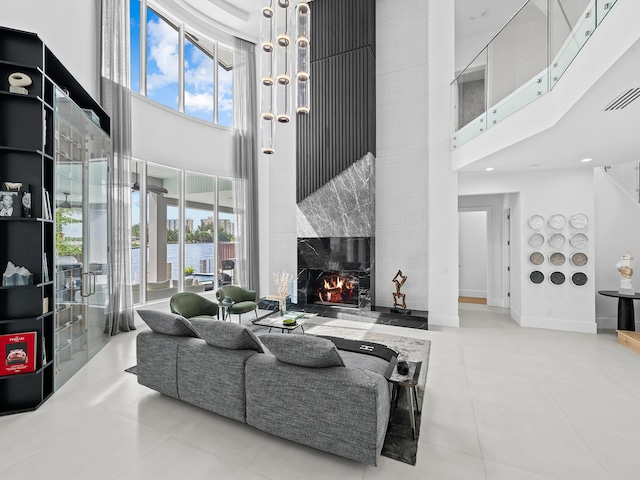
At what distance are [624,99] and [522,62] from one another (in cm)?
170

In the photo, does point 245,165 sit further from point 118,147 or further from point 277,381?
point 277,381

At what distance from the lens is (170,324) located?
2.73 metres

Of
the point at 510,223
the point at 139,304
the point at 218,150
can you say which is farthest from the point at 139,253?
the point at 510,223

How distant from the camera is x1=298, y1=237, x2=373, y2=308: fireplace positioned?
5902 millimetres

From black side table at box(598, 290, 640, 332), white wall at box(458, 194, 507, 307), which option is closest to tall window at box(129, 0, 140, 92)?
white wall at box(458, 194, 507, 307)

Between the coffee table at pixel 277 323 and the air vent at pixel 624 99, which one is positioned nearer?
the air vent at pixel 624 99

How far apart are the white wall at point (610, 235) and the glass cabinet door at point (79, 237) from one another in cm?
791

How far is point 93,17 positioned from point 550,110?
6252 mm

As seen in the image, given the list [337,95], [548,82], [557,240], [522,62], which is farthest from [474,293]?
[337,95]

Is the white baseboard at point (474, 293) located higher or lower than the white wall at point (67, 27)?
lower

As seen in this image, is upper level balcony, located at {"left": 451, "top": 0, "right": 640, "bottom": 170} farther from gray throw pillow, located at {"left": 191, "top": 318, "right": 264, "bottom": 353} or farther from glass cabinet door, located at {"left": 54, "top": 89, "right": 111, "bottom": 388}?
glass cabinet door, located at {"left": 54, "top": 89, "right": 111, "bottom": 388}

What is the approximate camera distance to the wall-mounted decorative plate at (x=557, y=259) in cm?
515

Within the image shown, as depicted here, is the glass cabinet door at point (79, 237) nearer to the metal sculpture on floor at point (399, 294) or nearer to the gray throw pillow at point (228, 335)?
the gray throw pillow at point (228, 335)

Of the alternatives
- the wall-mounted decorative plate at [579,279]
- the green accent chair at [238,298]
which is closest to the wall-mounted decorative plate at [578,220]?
the wall-mounted decorative plate at [579,279]
